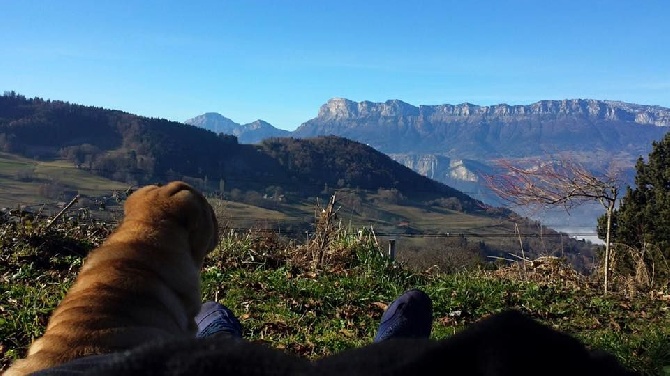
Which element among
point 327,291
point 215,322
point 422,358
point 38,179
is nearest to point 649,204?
point 327,291

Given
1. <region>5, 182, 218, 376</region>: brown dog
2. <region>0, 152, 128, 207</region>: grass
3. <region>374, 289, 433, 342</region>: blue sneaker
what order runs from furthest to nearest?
<region>0, 152, 128, 207</region>: grass → <region>374, 289, 433, 342</region>: blue sneaker → <region>5, 182, 218, 376</region>: brown dog

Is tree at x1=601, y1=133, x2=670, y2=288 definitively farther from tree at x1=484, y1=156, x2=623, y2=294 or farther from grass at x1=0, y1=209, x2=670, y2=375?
grass at x1=0, y1=209, x2=670, y2=375

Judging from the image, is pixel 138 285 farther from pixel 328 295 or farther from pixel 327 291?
pixel 327 291

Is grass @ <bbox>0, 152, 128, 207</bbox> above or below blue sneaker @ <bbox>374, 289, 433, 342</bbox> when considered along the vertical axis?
below

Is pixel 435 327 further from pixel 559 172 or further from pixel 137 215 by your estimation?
pixel 559 172

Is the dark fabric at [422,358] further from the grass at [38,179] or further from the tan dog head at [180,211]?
the grass at [38,179]

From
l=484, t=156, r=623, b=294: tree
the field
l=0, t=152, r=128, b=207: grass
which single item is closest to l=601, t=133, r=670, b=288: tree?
l=484, t=156, r=623, b=294: tree

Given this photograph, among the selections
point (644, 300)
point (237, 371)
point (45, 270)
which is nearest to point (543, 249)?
point (644, 300)
